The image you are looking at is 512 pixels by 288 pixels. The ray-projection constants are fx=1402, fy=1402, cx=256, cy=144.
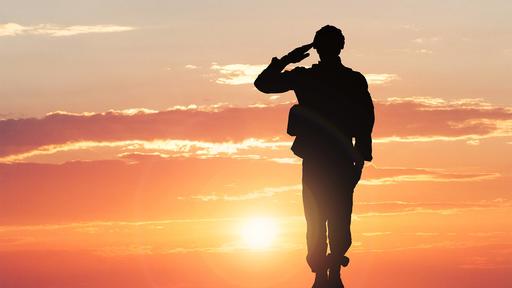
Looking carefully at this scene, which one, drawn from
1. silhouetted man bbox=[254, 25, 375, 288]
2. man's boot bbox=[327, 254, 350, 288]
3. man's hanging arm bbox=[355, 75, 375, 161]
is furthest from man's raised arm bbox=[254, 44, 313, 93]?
man's boot bbox=[327, 254, 350, 288]

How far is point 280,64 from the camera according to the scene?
1049 inches

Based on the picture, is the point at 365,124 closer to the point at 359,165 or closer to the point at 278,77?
the point at 359,165

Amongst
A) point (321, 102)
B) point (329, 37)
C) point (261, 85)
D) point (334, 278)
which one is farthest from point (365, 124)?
point (334, 278)

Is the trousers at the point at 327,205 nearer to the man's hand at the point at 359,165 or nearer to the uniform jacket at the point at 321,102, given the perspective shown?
the man's hand at the point at 359,165

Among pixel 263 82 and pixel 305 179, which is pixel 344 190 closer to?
pixel 305 179

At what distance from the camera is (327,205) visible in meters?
26.7

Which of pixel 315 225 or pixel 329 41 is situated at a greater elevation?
pixel 329 41

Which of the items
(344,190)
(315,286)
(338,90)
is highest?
(338,90)

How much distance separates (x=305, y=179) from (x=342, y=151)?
893 millimetres

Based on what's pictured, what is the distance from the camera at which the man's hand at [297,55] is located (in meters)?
26.5

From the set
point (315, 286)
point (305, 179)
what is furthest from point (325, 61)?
point (315, 286)

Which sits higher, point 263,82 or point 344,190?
point 263,82

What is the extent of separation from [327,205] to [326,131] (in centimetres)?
141

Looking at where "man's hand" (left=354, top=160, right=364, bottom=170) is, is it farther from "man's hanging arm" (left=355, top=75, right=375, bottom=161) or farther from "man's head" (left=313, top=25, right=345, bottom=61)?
"man's head" (left=313, top=25, right=345, bottom=61)
